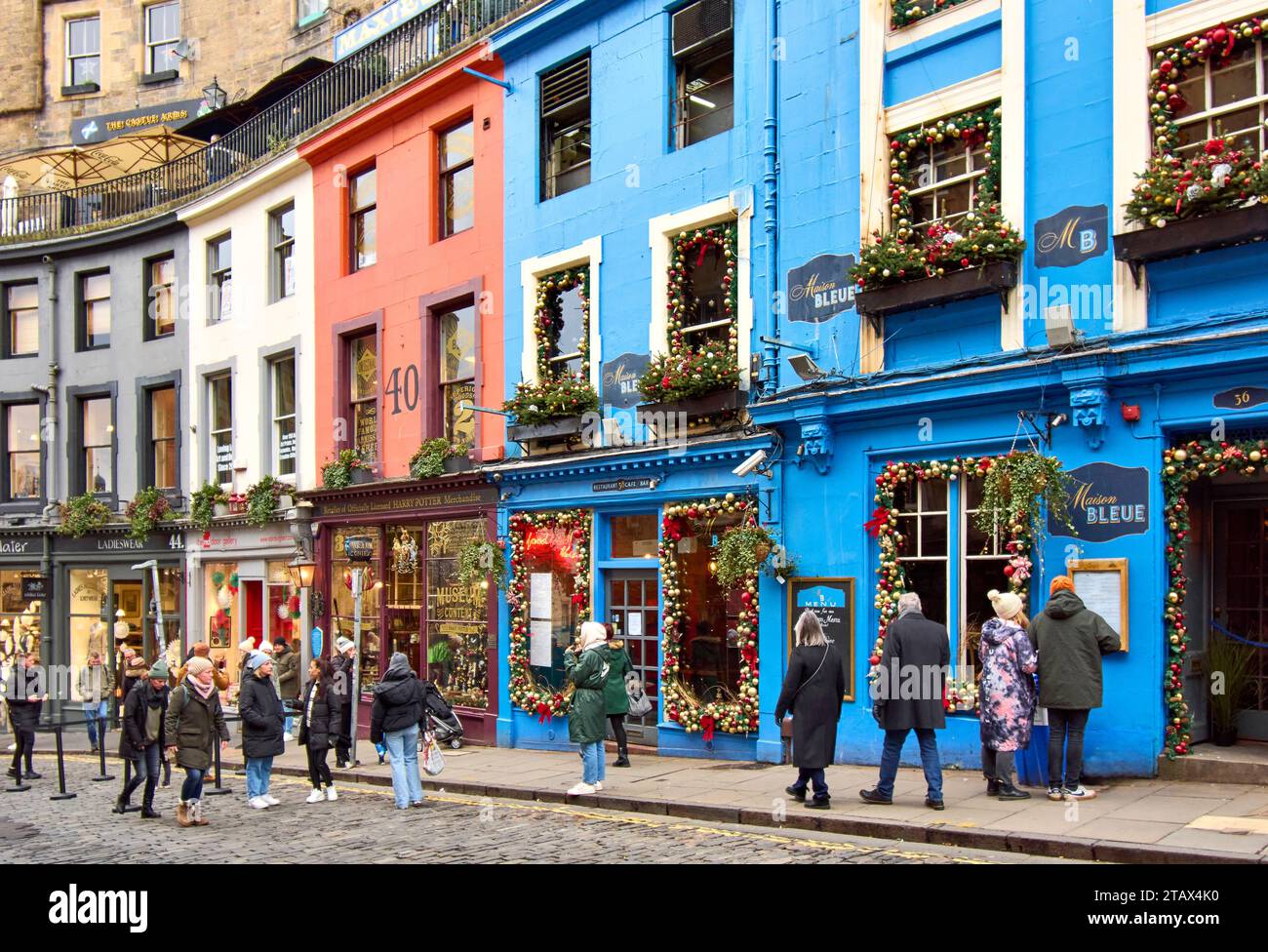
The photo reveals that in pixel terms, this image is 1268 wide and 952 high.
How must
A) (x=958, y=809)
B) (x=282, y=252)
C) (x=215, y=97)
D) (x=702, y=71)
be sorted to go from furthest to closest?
(x=215, y=97)
(x=282, y=252)
(x=702, y=71)
(x=958, y=809)

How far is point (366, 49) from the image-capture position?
22.4m

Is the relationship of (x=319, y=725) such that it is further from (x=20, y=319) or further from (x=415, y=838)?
(x=20, y=319)

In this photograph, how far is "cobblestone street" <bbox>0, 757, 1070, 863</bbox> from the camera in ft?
31.3

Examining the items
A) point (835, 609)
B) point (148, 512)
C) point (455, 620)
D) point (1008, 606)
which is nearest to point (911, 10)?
point (835, 609)

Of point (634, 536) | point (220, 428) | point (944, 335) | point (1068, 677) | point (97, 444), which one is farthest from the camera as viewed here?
point (97, 444)

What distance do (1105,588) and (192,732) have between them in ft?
29.3

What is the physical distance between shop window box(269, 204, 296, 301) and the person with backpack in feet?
41.1

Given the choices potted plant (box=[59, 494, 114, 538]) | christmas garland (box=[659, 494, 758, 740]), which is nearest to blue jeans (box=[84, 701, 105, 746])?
potted plant (box=[59, 494, 114, 538])

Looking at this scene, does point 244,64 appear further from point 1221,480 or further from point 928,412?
point 1221,480

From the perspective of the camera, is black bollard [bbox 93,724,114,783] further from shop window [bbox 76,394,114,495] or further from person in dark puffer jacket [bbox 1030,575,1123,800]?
person in dark puffer jacket [bbox 1030,575,1123,800]

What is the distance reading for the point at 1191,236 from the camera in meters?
10.7

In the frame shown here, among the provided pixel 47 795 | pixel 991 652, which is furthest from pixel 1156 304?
pixel 47 795

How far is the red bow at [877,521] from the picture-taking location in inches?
525

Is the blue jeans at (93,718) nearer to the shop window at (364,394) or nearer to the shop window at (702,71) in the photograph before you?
the shop window at (364,394)
